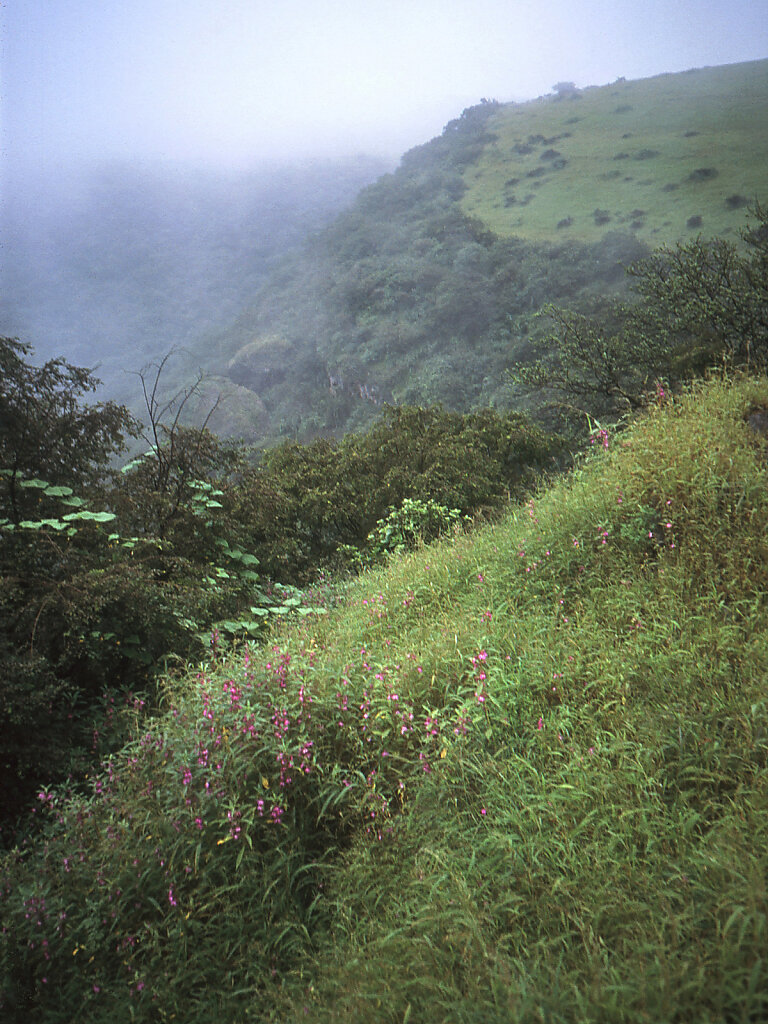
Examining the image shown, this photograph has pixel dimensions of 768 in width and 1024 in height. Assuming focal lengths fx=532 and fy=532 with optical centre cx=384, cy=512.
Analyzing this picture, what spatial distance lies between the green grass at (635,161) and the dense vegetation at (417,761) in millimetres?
15745

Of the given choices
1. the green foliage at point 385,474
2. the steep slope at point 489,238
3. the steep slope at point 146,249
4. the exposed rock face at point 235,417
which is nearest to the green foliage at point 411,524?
the green foliage at point 385,474

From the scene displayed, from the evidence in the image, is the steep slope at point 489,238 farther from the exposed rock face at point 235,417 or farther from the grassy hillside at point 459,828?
the grassy hillside at point 459,828

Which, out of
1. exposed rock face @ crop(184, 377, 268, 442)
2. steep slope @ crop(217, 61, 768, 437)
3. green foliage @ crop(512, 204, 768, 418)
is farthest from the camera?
exposed rock face @ crop(184, 377, 268, 442)

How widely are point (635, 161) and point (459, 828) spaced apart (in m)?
39.9

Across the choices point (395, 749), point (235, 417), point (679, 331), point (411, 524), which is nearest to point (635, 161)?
point (235, 417)

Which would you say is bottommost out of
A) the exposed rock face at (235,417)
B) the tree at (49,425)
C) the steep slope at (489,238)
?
the exposed rock face at (235,417)

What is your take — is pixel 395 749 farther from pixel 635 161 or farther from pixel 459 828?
pixel 635 161

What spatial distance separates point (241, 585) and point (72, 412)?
197 cm

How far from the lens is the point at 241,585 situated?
14.2 ft

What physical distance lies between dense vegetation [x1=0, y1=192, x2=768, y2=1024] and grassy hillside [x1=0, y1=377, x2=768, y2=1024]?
1 cm

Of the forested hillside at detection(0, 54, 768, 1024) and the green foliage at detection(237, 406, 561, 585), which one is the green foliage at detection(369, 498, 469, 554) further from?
the forested hillside at detection(0, 54, 768, 1024)

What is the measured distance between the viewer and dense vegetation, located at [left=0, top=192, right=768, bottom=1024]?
135 cm

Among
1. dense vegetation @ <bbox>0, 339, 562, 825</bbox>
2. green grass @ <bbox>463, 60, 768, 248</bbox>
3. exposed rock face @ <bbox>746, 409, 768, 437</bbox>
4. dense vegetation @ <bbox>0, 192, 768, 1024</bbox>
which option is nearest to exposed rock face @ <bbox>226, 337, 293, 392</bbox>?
green grass @ <bbox>463, 60, 768, 248</bbox>

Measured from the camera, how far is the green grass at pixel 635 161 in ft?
70.9
